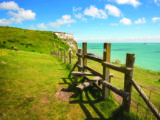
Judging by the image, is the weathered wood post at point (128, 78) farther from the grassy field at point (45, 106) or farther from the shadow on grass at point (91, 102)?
the grassy field at point (45, 106)

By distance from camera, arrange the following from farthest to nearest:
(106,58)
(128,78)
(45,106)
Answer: (106,58) < (45,106) < (128,78)

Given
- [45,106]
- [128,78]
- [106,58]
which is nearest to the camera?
[128,78]

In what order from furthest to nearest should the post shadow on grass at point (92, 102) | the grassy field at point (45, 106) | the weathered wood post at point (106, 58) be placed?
Result: the weathered wood post at point (106, 58), the post shadow on grass at point (92, 102), the grassy field at point (45, 106)

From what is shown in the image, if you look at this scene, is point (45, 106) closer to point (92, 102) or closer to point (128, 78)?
point (92, 102)

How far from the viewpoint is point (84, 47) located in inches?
266

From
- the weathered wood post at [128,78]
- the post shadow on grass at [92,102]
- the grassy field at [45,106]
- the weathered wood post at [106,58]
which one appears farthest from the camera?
the weathered wood post at [106,58]

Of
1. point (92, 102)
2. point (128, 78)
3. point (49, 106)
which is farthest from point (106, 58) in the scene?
point (49, 106)

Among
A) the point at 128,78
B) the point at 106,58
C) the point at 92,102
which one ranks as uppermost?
the point at 106,58

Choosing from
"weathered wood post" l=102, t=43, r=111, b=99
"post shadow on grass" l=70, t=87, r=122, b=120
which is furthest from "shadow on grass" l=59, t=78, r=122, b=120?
"weathered wood post" l=102, t=43, r=111, b=99

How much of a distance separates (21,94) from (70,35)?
51975mm

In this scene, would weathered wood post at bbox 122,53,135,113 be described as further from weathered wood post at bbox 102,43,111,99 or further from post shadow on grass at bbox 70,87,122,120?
weathered wood post at bbox 102,43,111,99

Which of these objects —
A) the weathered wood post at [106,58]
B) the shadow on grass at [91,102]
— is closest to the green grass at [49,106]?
the shadow on grass at [91,102]

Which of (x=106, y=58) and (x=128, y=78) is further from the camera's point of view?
(x=106, y=58)

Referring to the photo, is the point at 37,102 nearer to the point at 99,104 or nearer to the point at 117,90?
the point at 99,104
